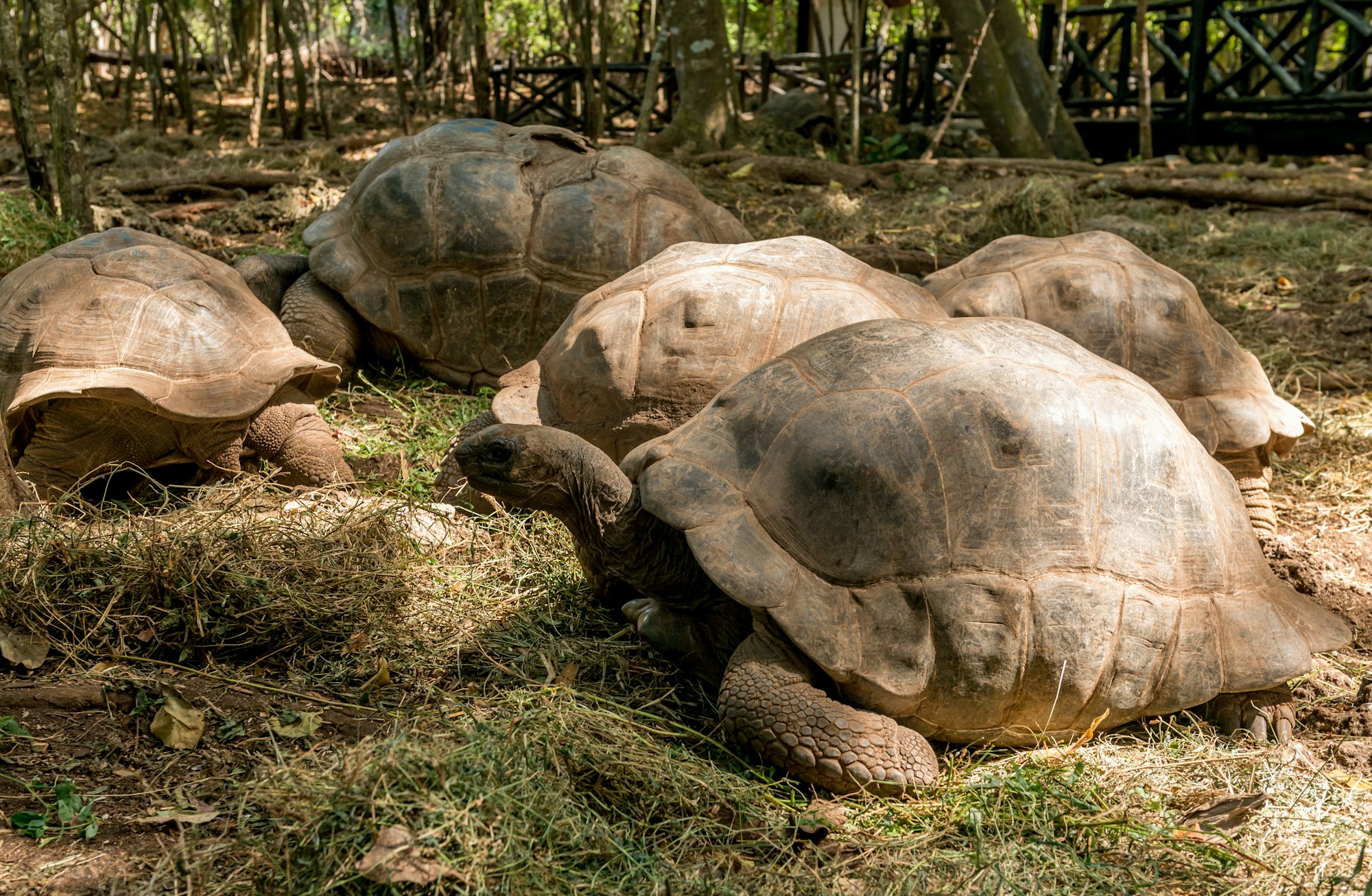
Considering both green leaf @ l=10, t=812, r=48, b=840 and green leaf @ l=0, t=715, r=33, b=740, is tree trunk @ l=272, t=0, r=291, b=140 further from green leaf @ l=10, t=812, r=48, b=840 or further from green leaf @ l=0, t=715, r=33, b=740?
green leaf @ l=10, t=812, r=48, b=840

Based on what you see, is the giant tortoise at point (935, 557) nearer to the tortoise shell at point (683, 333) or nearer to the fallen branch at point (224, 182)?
the tortoise shell at point (683, 333)

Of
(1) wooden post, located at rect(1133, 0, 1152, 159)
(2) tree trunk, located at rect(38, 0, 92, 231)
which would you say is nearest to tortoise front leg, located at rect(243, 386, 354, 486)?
(2) tree trunk, located at rect(38, 0, 92, 231)

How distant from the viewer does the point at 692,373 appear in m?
3.98

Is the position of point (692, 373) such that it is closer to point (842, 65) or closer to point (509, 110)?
point (509, 110)

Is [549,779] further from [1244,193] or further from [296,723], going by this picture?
[1244,193]

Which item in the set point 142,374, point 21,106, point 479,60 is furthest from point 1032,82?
point 142,374

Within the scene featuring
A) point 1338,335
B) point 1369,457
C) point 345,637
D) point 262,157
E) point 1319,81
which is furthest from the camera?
point 1319,81

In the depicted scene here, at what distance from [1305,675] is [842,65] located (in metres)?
13.4

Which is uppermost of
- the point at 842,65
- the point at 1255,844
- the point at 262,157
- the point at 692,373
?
the point at 842,65

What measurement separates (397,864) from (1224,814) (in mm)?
1822

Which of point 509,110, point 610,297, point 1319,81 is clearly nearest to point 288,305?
point 610,297

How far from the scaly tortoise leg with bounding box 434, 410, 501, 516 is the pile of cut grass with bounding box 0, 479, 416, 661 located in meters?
0.52

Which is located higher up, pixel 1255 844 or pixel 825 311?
pixel 825 311

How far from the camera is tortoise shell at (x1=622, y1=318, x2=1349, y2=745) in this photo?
274 centimetres
